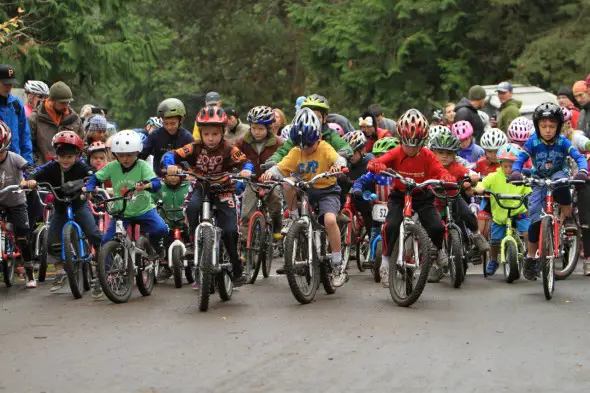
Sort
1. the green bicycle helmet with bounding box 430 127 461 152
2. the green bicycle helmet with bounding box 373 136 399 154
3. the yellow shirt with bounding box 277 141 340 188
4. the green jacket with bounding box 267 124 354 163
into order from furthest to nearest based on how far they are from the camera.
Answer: the green bicycle helmet with bounding box 373 136 399 154 → the green bicycle helmet with bounding box 430 127 461 152 → the green jacket with bounding box 267 124 354 163 → the yellow shirt with bounding box 277 141 340 188

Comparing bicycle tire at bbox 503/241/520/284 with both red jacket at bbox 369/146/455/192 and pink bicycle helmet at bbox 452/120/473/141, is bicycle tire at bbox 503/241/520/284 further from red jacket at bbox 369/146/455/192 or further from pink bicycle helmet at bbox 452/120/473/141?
pink bicycle helmet at bbox 452/120/473/141

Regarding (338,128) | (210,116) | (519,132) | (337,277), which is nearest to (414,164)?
(337,277)

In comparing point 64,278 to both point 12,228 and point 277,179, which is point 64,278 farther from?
point 277,179

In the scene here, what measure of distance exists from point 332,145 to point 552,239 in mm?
2948

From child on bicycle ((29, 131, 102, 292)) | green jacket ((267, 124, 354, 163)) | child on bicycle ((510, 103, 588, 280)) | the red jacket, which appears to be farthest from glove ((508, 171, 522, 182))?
child on bicycle ((29, 131, 102, 292))

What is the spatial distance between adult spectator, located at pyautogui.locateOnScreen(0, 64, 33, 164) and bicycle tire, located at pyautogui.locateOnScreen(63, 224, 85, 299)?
2.49m

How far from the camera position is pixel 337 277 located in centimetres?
1387

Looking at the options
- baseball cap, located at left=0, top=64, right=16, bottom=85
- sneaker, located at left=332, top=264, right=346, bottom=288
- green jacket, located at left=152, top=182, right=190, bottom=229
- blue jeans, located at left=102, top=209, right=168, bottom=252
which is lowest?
sneaker, located at left=332, top=264, right=346, bottom=288

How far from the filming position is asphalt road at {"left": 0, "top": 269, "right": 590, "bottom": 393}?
9172mm

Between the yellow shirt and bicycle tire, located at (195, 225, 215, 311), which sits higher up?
the yellow shirt

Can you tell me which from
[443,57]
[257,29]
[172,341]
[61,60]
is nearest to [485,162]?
[172,341]

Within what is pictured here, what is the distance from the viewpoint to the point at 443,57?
34438mm

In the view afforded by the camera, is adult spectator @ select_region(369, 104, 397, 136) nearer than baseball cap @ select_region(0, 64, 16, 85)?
No

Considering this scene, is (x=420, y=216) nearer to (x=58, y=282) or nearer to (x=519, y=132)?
(x=519, y=132)
